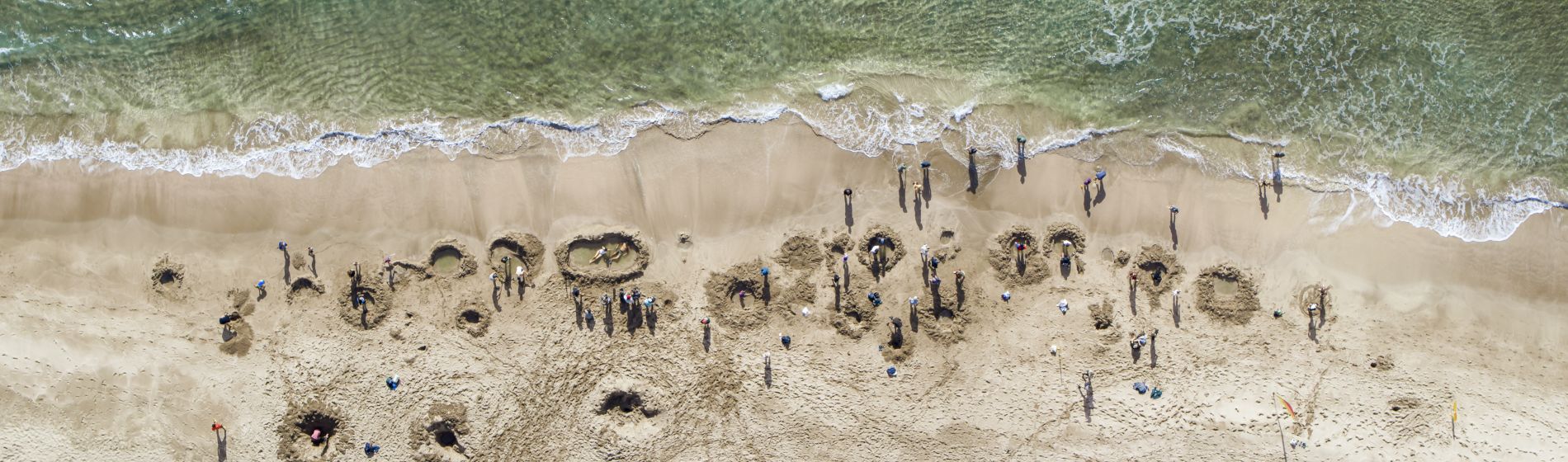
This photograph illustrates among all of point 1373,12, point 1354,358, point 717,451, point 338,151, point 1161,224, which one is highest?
point 1373,12

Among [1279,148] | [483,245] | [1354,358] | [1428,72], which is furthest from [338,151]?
[1428,72]

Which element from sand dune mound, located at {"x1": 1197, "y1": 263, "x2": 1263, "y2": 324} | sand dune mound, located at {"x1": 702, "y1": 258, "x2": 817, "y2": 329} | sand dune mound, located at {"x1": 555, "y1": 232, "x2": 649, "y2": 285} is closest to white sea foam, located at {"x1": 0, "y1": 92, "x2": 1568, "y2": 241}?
sand dune mound, located at {"x1": 555, "y1": 232, "x2": 649, "y2": 285}

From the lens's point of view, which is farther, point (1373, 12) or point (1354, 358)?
point (1373, 12)

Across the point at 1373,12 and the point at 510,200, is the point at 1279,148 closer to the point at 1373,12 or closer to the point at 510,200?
the point at 1373,12

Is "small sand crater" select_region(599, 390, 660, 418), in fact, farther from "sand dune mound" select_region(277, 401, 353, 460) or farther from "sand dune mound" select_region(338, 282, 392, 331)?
"sand dune mound" select_region(277, 401, 353, 460)

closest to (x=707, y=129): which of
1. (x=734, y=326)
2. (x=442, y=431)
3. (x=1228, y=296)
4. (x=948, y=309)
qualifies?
(x=734, y=326)
